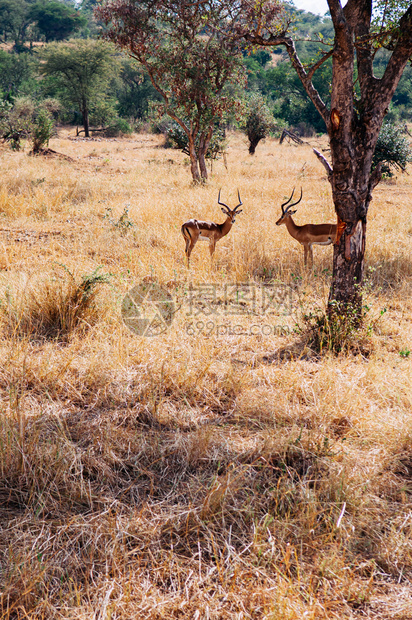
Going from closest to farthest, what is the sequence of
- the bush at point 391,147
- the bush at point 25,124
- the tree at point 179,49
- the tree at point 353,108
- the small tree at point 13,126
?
the tree at point 353,108, the tree at point 179,49, the bush at point 391,147, the bush at point 25,124, the small tree at point 13,126

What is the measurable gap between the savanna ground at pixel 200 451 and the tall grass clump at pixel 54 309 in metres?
0.02

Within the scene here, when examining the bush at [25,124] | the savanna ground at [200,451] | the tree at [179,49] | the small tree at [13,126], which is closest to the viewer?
the savanna ground at [200,451]

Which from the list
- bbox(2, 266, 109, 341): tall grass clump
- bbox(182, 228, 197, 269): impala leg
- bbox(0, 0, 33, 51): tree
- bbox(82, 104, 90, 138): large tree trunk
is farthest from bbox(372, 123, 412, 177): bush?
bbox(0, 0, 33, 51): tree

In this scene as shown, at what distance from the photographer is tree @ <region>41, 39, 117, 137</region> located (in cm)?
2875

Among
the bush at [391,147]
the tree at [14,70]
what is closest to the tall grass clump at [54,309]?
the bush at [391,147]

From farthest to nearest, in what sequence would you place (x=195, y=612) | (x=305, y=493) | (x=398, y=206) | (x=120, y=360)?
(x=398, y=206) → (x=120, y=360) → (x=305, y=493) → (x=195, y=612)

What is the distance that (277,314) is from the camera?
5.00 metres

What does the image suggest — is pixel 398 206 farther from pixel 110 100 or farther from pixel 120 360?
pixel 110 100

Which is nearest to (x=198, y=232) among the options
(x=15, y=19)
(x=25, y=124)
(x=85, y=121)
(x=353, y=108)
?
(x=353, y=108)

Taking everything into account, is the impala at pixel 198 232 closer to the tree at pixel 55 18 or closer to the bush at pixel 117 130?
the bush at pixel 117 130

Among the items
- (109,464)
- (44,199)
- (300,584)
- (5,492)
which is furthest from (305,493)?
(44,199)

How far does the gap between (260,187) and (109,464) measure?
977cm

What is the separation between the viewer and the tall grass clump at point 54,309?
4.16 metres

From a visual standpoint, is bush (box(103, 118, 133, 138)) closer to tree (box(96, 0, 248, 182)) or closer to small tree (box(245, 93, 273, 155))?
small tree (box(245, 93, 273, 155))
